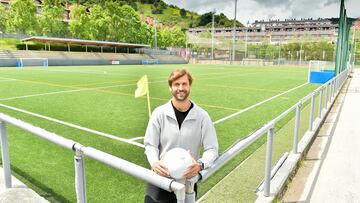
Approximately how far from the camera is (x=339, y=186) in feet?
15.0

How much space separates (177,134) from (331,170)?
3.95 m

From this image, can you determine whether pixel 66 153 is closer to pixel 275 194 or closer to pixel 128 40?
pixel 275 194

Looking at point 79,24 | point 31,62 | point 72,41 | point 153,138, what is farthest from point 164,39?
point 153,138

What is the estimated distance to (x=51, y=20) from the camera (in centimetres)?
6469

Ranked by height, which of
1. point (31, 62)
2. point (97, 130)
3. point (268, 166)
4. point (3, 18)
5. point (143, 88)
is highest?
point (3, 18)

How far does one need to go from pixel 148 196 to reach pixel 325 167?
4067 mm

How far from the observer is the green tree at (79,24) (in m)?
65.5

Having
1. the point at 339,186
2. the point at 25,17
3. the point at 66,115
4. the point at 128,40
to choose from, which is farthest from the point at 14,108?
the point at 128,40

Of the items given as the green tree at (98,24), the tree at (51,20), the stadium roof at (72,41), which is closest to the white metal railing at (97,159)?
the stadium roof at (72,41)

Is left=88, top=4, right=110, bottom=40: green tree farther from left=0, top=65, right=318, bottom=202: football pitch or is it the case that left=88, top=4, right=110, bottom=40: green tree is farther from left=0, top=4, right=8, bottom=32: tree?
left=0, top=65, right=318, bottom=202: football pitch

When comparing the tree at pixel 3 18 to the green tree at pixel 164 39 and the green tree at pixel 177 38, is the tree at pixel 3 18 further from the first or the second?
the green tree at pixel 177 38

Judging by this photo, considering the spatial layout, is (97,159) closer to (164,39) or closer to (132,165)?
(132,165)

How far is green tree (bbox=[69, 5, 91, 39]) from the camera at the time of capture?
65500mm

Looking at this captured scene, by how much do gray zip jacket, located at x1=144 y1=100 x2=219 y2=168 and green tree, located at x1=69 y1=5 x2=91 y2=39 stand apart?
68775 millimetres
